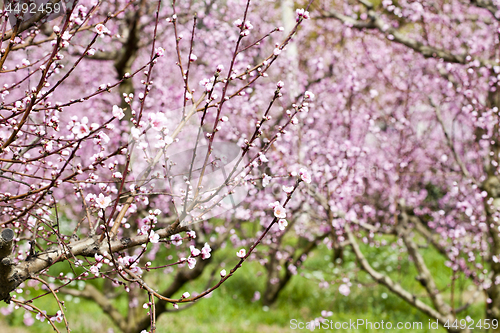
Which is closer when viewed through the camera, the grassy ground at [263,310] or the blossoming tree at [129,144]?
the blossoming tree at [129,144]

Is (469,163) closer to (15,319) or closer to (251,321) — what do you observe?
(251,321)

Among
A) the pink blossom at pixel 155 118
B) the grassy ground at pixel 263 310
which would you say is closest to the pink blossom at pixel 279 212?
the pink blossom at pixel 155 118

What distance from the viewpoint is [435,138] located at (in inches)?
371

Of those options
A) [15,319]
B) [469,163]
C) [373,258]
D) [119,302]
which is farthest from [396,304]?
[15,319]

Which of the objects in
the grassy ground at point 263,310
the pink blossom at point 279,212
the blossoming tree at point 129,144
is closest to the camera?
the pink blossom at point 279,212

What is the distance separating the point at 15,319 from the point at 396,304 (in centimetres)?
746

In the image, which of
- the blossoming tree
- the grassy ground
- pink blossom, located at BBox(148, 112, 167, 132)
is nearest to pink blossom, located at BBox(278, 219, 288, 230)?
the blossoming tree

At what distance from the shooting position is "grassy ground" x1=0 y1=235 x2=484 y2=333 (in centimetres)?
664

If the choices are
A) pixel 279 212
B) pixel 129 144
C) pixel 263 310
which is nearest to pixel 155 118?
pixel 129 144

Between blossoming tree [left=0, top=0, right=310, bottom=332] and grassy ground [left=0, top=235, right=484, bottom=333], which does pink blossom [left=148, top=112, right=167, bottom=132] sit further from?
grassy ground [left=0, top=235, right=484, bottom=333]

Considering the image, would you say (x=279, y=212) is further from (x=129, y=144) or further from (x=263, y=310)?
(x=263, y=310)

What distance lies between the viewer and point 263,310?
24.3ft

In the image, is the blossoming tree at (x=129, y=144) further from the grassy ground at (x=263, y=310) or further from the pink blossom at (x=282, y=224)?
the grassy ground at (x=263, y=310)

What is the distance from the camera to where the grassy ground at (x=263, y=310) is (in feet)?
21.8
